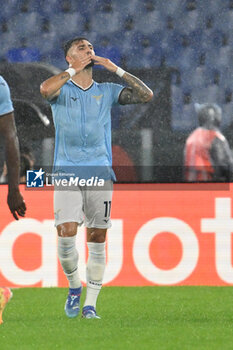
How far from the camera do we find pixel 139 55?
889 cm

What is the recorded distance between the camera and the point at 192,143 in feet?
28.2

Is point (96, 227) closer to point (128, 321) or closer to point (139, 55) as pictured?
point (128, 321)

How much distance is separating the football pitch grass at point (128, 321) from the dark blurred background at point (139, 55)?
1.80m

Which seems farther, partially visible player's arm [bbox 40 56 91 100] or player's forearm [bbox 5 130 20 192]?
partially visible player's arm [bbox 40 56 91 100]

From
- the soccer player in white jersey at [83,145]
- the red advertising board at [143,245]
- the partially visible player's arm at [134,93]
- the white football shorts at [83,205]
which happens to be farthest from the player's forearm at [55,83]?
the red advertising board at [143,245]

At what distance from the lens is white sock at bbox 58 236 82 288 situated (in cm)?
544

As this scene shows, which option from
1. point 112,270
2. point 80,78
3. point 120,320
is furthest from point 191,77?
point 120,320

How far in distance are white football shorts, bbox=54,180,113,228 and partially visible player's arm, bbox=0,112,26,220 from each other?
0.88 m

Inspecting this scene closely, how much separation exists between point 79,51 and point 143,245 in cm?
255

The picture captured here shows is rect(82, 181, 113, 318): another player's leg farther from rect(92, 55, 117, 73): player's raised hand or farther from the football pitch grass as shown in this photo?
rect(92, 55, 117, 73): player's raised hand

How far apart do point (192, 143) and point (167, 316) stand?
129 inches

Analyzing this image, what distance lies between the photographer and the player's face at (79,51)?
18.5ft

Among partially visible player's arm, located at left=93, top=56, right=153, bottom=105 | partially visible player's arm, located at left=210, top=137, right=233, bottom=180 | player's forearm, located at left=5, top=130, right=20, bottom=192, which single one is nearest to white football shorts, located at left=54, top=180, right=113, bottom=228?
partially visible player's arm, located at left=93, top=56, right=153, bottom=105

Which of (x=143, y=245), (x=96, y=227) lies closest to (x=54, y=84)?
(x=96, y=227)
